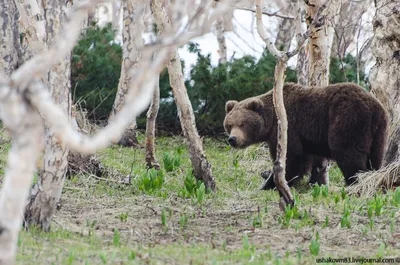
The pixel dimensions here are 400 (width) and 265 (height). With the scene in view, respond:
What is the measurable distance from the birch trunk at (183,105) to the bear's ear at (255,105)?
1577 millimetres

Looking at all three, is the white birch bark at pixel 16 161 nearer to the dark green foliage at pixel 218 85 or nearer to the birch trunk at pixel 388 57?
the birch trunk at pixel 388 57

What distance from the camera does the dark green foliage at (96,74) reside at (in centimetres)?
1527

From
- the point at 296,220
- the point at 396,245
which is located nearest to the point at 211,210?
the point at 296,220

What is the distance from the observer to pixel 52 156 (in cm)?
619

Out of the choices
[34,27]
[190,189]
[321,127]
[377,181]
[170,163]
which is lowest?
[190,189]

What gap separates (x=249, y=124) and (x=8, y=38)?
16.3 feet

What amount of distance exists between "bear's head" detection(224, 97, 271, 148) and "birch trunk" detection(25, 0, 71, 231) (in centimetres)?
439

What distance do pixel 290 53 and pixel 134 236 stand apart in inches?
91.8

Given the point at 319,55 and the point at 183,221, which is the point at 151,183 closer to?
the point at 183,221

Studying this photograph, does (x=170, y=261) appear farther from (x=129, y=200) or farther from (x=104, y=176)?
(x=104, y=176)

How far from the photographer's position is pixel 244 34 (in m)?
34.0

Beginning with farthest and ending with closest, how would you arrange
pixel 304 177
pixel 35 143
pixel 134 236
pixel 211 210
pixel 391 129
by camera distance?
pixel 304 177 → pixel 391 129 → pixel 211 210 → pixel 134 236 → pixel 35 143

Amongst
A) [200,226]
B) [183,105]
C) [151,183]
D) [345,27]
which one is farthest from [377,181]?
[345,27]

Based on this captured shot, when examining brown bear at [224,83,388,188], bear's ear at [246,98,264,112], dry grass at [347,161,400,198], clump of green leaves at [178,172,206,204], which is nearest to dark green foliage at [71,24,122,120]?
brown bear at [224,83,388,188]
